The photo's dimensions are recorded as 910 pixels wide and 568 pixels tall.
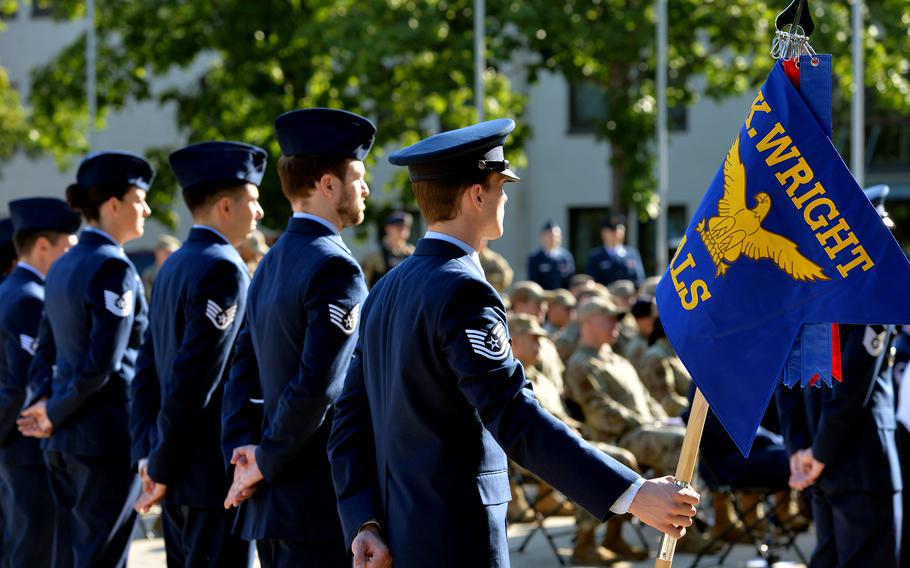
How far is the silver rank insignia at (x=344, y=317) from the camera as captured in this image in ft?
15.3

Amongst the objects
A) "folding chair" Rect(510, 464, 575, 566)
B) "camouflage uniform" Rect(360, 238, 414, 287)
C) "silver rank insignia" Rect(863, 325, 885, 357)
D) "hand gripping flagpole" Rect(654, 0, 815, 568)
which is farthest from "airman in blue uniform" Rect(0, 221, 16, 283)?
"camouflage uniform" Rect(360, 238, 414, 287)

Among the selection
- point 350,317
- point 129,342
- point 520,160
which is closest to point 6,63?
point 520,160

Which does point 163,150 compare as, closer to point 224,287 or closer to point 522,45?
point 522,45

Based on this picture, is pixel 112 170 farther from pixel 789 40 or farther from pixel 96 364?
pixel 789 40

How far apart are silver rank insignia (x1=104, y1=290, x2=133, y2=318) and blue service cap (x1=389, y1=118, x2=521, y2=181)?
2786 mm

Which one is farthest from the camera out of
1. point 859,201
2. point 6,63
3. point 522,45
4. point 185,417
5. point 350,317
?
point 6,63

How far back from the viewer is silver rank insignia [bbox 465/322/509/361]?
3.57 m

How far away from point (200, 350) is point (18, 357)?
2279 millimetres

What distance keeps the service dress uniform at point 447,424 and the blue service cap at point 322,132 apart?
103cm

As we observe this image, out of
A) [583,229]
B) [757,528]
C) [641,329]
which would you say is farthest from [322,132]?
[583,229]

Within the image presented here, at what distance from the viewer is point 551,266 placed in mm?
18047

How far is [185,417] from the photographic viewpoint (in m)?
5.45

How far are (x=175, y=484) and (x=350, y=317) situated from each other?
51.3 inches

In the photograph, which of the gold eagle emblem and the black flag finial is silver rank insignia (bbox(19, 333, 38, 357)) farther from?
the black flag finial
